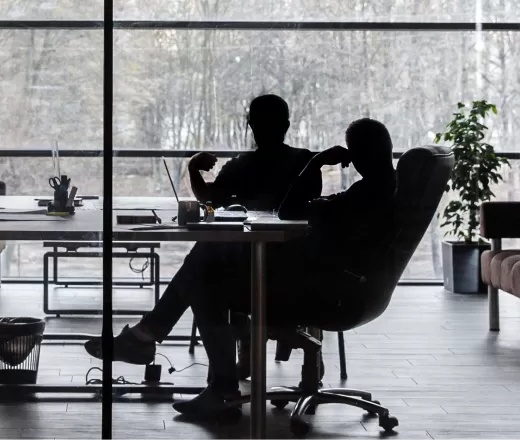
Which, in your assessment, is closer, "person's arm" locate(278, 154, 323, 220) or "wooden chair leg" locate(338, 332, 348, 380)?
"person's arm" locate(278, 154, 323, 220)

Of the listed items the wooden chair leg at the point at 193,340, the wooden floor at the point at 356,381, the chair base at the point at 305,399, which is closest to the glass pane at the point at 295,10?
the wooden floor at the point at 356,381

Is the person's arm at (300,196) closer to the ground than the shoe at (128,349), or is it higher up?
higher up

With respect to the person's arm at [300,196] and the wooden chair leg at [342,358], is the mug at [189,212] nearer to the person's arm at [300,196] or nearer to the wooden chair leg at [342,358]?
the person's arm at [300,196]

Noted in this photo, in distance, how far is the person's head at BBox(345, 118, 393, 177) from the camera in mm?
2877

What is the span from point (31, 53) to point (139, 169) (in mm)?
476

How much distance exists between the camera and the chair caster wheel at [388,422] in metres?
3.02

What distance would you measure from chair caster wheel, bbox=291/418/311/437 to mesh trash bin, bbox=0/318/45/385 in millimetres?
801

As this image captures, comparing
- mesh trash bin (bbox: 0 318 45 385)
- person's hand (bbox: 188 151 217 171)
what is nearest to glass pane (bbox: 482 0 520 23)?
person's hand (bbox: 188 151 217 171)

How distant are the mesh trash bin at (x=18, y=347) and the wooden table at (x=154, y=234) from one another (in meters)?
0.26

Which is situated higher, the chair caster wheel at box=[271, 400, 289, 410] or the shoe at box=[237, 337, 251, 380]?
the shoe at box=[237, 337, 251, 380]

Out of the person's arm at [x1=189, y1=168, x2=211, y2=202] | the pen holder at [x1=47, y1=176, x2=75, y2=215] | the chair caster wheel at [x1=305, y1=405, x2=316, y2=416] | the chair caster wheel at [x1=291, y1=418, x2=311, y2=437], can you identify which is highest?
the person's arm at [x1=189, y1=168, x2=211, y2=202]

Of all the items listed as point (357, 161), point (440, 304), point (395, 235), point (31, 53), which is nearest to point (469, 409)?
point (440, 304)

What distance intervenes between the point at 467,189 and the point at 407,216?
19 centimetres

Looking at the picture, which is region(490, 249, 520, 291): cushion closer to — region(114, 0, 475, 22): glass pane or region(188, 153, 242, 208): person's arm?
region(114, 0, 475, 22): glass pane
